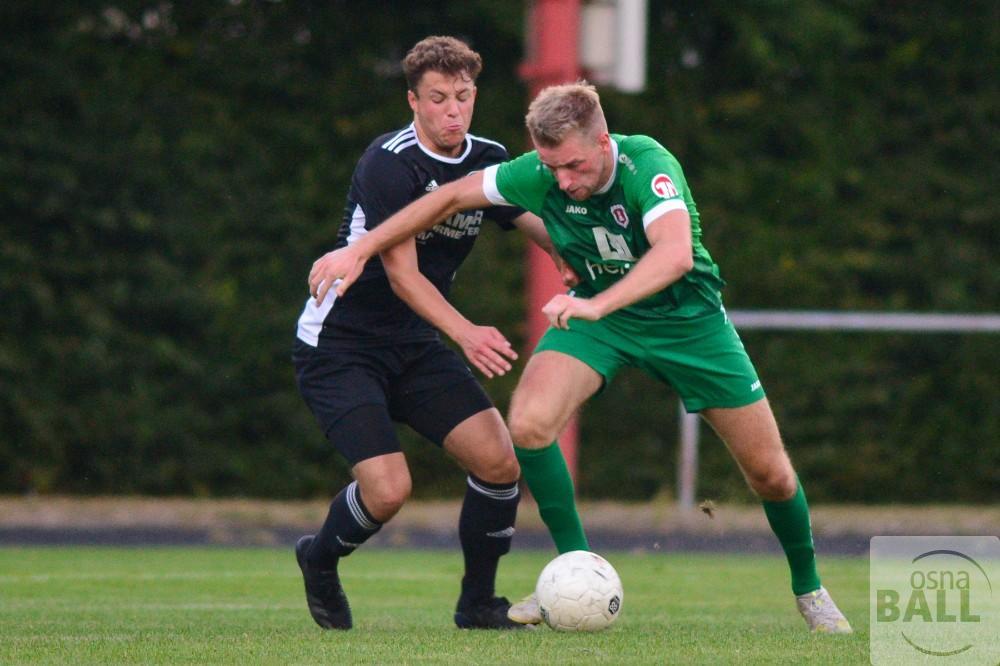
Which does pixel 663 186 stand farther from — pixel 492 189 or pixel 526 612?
pixel 526 612

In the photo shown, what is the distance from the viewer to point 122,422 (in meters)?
12.6

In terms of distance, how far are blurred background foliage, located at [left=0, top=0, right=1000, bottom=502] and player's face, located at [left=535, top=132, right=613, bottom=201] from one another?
6911 mm

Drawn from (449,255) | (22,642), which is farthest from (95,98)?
(22,642)

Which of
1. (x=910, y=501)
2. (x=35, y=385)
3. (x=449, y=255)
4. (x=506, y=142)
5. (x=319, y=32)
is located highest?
(x=319, y=32)

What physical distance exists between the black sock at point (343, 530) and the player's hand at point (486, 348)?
808 millimetres

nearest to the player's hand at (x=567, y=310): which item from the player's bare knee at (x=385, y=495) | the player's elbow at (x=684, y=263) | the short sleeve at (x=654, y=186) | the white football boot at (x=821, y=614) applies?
the player's elbow at (x=684, y=263)

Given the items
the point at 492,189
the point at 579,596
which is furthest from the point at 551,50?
the point at 579,596

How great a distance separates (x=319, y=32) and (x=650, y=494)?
4718mm

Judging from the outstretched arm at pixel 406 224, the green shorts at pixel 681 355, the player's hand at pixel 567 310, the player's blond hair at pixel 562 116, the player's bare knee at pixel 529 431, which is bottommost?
the player's bare knee at pixel 529 431

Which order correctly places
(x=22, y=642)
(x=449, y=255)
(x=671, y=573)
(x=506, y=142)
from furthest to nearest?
(x=506, y=142) → (x=671, y=573) → (x=449, y=255) → (x=22, y=642)

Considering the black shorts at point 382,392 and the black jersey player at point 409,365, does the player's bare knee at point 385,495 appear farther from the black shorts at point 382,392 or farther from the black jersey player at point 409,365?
the black shorts at point 382,392

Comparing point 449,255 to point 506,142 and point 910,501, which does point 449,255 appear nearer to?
point 506,142

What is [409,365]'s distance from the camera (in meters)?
6.60

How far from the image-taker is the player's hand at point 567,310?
17.9 feet
